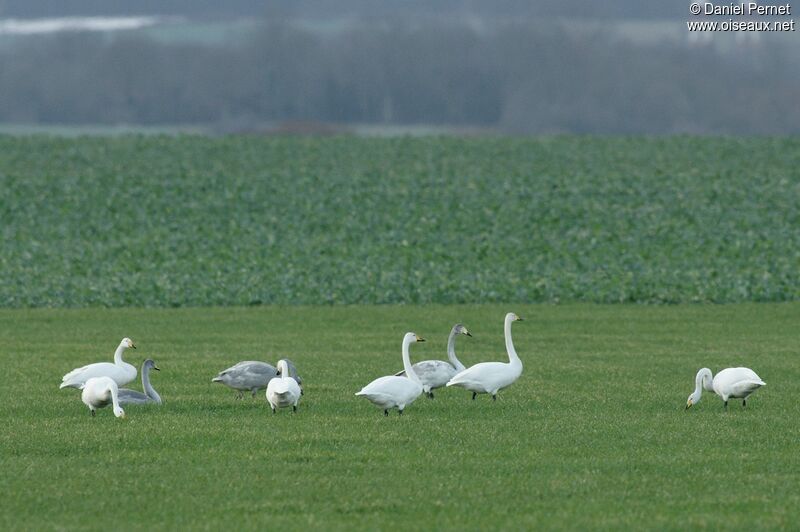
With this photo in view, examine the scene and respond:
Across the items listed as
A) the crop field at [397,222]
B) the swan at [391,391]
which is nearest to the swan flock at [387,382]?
the swan at [391,391]

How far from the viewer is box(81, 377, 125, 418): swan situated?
58.2 ft

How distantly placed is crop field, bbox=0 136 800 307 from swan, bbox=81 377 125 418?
2184 centimetres

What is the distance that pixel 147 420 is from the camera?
1786cm

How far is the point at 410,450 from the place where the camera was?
50.6 feet

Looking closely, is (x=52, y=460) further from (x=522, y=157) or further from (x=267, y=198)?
(x=522, y=157)

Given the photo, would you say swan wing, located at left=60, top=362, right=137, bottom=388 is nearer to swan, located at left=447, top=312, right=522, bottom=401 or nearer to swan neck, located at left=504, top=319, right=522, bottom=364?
swan, located at left=447, top=312, right=522, bottom=401

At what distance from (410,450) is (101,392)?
461 cm

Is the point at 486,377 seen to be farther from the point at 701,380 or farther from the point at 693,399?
the point at 701,380

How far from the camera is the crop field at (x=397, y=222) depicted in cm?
4141

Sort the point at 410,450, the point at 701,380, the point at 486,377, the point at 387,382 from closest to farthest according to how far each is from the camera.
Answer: the point at 410,450 → the point at 387,382 → the point at 701,380 → the point at 486,377

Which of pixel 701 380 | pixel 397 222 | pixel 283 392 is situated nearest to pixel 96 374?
pixel 283 392

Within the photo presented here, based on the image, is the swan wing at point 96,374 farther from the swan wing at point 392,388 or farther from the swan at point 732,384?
the swan at point 732,384

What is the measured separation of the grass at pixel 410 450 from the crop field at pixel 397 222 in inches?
506

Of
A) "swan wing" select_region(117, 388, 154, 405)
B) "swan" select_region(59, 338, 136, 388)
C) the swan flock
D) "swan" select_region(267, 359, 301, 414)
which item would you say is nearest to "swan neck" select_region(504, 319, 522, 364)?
the swan flock
